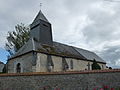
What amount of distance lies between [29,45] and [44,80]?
1083cm

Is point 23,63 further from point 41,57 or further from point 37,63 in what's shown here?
point 41,57

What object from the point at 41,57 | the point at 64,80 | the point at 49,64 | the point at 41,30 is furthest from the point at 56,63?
the point at 64,80

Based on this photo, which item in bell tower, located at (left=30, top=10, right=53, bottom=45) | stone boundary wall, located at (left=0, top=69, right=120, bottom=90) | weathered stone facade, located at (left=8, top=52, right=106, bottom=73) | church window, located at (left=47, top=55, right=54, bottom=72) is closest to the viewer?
stone boundary wall, located at (left=0, top=69, right=120, bottom=90)

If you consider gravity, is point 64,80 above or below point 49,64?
below

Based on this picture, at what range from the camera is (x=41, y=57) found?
2031 centimetres

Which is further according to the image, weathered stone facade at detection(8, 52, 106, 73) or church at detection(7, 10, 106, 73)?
church at detection(7, 10, 106, 73)

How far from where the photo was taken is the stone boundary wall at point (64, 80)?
10.0m

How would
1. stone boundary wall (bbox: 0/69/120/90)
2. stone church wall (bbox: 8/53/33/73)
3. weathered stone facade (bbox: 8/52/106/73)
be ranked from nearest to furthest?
stone boundary wall (bbox: 0/69/120/90) → weathered stone facade (bbox: 8/52/106/73) → stone church wall (bbox: 8/53/33/73)

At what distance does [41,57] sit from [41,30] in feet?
16.5

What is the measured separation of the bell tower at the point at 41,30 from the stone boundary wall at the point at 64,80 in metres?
11.1

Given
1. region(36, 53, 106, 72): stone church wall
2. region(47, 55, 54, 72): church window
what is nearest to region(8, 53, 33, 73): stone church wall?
region(36, 53, 106, 72): stone church wall

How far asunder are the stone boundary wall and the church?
6825 mm

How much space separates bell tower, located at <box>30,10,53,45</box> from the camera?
23.1 meters

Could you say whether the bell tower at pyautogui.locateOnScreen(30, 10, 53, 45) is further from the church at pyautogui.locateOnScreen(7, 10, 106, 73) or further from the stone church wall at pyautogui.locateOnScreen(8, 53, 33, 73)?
the stone church wall at pyautogui.locateOnScreen(8, 53, 33, 73)
